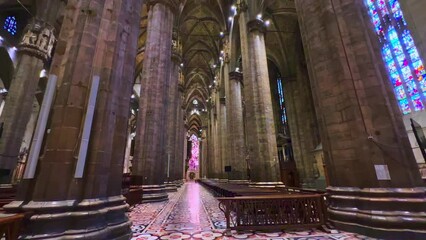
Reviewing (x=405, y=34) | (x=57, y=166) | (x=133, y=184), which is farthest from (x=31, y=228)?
(x=405, y=34)

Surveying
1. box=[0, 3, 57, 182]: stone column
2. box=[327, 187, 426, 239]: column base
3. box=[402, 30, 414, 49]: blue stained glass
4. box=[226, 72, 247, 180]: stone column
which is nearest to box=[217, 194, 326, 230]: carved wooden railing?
box=[327, 187, 426, 239]: column base

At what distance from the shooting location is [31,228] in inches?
93.8

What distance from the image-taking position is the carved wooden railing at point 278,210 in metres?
3.95

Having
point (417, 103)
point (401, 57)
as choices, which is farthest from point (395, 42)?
point (417, 103)

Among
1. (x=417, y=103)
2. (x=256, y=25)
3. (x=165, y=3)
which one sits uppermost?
(x=165, y=3)

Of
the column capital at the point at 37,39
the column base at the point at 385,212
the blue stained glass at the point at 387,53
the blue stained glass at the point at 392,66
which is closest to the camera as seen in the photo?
the column base at the point at 385,212

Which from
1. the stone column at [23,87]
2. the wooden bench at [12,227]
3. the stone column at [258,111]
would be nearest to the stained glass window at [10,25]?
the stone column at [23,87]

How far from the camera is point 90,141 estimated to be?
121 inches

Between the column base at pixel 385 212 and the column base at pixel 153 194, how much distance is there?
703cm

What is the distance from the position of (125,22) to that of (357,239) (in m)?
5.79

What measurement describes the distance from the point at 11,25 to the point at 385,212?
25.1 meters

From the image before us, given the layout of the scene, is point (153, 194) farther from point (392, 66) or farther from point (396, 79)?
point (392, 66)

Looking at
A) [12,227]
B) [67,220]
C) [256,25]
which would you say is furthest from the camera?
[256,25]

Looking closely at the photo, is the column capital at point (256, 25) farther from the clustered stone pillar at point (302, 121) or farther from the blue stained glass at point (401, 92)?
the clustered stone pillar at point (302, 121)
